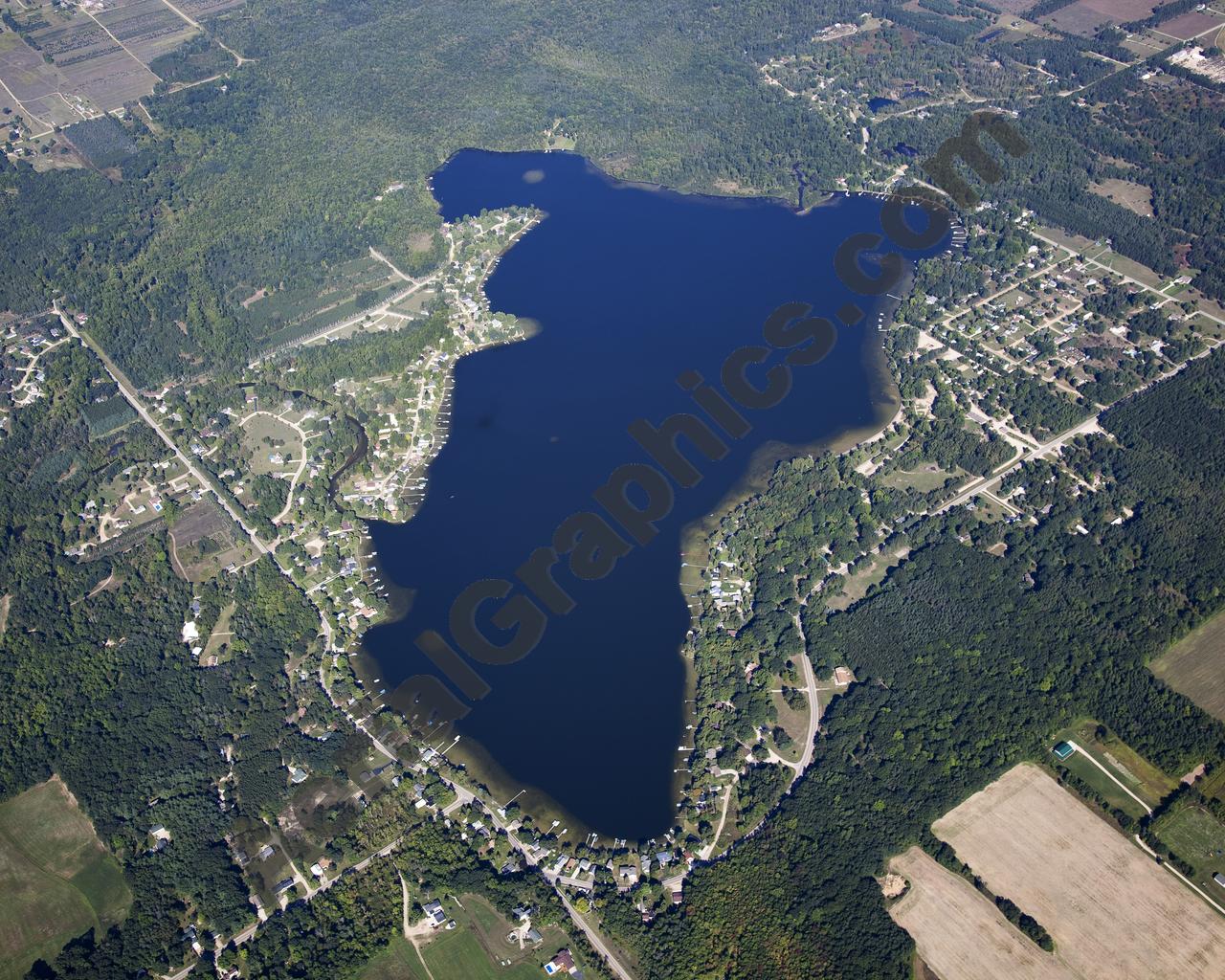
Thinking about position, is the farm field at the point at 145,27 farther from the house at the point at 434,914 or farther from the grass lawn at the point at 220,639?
the house at the point at 434,914

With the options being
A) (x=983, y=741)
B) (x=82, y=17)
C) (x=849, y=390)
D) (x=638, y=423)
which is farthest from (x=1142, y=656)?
(x=82, y=17)

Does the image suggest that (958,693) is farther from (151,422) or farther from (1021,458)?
(151,422)

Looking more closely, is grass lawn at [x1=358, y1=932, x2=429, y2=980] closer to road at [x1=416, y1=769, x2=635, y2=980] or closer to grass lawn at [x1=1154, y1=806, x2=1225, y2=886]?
road at [x1=416, y1=769, x2=635, y2=980]

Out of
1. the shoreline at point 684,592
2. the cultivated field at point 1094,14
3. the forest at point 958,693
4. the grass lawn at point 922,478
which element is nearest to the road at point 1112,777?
the forest at point 958,693

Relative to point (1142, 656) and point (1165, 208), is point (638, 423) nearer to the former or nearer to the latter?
point (1142, 656)

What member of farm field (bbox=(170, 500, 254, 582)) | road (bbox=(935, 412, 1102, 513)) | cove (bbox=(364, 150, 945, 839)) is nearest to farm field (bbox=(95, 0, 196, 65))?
cove (bbox=(364, 150, 945, 839))

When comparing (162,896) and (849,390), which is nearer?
(162,896)
